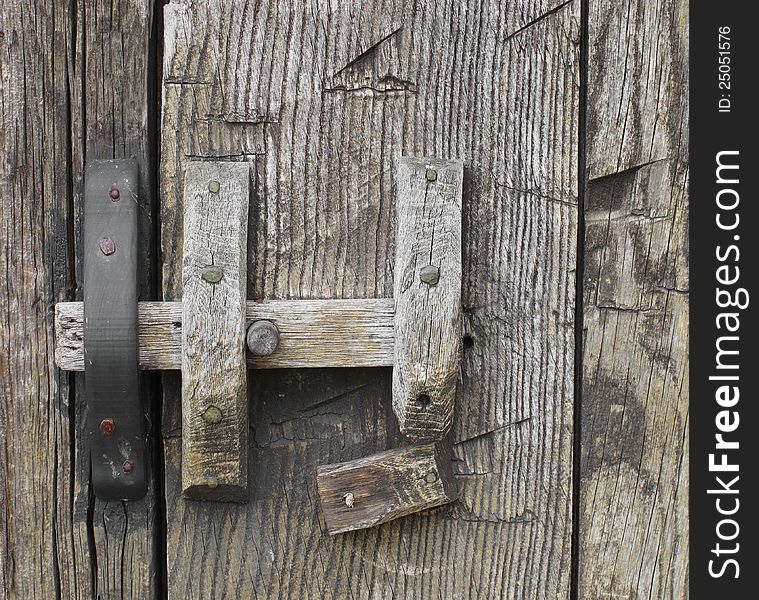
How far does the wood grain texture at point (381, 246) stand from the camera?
3.49ft

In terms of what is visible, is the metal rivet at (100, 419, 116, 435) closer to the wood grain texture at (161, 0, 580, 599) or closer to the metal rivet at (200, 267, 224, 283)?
the wood grain texture at (161, 0, 580, 599)

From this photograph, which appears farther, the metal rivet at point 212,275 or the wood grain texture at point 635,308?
the wood grain texture at point 635,308

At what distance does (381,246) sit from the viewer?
1.08 m

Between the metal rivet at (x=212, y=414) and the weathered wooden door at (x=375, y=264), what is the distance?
93 millimetres

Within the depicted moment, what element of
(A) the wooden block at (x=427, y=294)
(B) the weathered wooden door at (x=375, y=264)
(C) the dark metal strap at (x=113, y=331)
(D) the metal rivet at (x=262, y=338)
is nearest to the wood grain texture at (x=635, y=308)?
(B) the weathered wooden door at (x=375, y=264)

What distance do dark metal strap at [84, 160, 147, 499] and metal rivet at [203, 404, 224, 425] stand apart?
10cm

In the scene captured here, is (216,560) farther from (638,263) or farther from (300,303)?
(638,263)

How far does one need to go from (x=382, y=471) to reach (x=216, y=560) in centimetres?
29

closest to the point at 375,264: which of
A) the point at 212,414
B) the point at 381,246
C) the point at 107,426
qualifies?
the point at 381,246

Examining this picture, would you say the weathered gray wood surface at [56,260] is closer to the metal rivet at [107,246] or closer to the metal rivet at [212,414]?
the metal rivet at [107,246]

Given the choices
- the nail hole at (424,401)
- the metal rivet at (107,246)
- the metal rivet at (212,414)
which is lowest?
the metal rivet at (212,414)

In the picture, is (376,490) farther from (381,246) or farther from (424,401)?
(381,246)

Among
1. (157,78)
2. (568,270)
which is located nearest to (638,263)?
(568,270)

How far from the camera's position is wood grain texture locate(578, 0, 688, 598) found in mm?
1094
